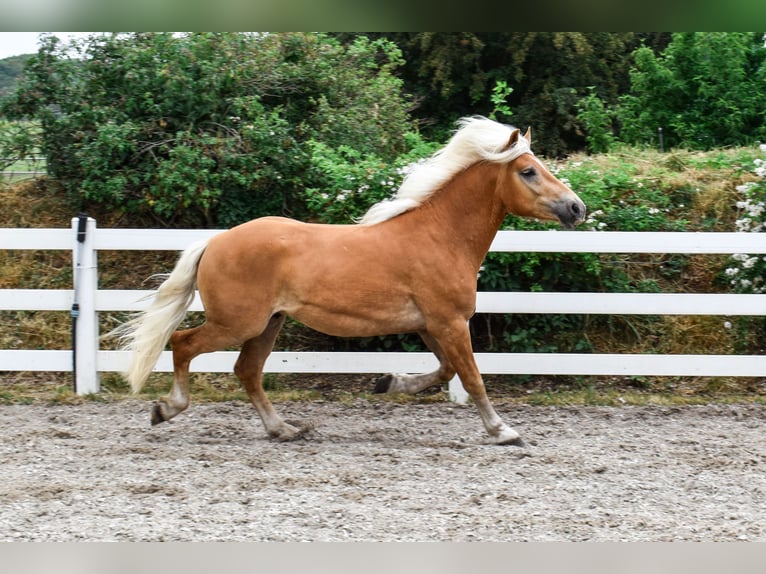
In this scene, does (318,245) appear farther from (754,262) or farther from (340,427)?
(754,262)

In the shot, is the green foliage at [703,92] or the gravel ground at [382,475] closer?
the gravel ground at [382,475]

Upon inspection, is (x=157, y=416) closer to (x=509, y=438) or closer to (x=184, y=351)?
(x=184, y=351)

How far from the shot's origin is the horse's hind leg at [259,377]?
17.4ft

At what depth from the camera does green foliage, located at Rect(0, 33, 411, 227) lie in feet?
23.8

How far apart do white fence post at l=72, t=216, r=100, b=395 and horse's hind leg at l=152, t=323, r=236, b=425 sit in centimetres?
A: 138

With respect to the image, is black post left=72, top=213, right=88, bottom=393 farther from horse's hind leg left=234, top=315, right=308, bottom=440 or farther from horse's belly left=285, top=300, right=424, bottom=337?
horse's belly left=285, top=300, right=424, bottom=337

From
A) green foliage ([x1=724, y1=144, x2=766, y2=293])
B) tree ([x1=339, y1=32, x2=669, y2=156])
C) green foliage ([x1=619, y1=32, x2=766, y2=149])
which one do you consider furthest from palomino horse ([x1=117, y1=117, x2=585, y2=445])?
tree ([x1=339, y1=32, x2=669, y2=156])

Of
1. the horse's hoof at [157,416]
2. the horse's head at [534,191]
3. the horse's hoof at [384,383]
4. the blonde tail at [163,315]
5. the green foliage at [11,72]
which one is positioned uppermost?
the green foliage at [11,72]

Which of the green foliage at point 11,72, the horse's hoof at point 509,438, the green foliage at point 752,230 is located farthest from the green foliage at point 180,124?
the green foliage at point 752,230

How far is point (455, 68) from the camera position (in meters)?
17.5

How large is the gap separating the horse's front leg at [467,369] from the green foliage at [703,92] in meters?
7.53

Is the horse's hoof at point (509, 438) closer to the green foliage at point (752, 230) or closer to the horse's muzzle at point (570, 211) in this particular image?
the horse's muzzle at point (570, 211)

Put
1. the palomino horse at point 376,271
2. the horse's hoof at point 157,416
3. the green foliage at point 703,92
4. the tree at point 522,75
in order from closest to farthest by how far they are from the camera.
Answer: the palomino horse at point 376,271, the horse's hoof at point 157,416, the green foliage at point 703,92, the tree at point 522,75

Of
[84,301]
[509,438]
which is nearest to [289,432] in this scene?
[509,438]
